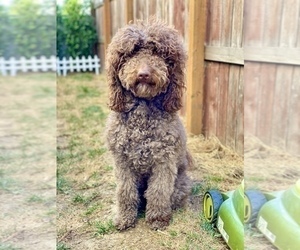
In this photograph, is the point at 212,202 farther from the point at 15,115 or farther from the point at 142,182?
the point at 15,115

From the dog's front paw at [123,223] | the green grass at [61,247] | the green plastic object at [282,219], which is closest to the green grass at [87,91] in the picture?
the dog's front paw at [123,223]

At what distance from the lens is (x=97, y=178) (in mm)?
1712

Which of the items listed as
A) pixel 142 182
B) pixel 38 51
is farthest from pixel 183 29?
pixel 38 51

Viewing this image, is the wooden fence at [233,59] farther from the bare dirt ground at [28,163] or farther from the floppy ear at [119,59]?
the bare dirt ground at [28,163]

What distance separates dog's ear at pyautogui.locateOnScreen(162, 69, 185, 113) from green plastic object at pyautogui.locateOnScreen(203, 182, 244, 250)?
0.35 m

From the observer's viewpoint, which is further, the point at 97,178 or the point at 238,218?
the point at 97,178

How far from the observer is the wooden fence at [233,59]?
1127 mm

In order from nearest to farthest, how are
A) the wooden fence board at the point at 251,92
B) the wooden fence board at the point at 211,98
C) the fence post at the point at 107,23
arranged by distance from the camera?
the wooden fence board at the point at 251,92
the fence post at the point at 107,23
the wooden fence board at the point at 211,98

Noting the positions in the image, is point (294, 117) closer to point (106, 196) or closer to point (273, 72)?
point (273, 72)

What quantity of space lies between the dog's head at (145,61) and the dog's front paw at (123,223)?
0.46m

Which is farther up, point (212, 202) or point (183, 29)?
point (183, 29)

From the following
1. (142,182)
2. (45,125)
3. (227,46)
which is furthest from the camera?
(227,46)

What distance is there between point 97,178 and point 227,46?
832 millimetres

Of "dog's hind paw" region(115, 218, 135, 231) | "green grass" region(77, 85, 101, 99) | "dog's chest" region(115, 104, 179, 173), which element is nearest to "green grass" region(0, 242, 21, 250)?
"dog's hind paw" region(115, 218, 135, 231)
